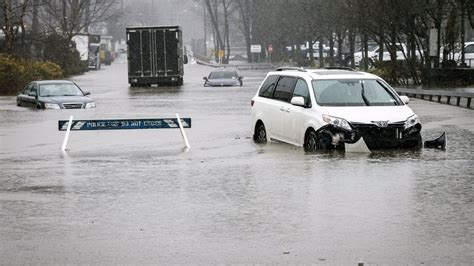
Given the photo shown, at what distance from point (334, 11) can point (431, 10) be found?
21.7 metres

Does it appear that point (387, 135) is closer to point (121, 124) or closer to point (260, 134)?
point (260, 134)

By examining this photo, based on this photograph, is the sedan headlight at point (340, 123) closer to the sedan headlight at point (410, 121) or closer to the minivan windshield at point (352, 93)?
the minivan windshield at point (352, 93)

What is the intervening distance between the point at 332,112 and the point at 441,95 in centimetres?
1772

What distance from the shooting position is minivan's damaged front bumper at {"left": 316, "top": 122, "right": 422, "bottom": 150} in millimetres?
17875

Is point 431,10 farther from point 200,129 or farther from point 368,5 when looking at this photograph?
point 200,129

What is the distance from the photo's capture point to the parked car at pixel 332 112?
17.9m

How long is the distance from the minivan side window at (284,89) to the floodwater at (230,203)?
0.97 m

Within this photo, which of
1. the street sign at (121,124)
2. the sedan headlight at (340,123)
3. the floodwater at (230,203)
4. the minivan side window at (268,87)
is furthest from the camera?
the minivan side window at (268,87)

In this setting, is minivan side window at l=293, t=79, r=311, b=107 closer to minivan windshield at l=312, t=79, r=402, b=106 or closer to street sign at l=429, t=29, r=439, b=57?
minivan windshield at l=312, t=79, r=402, b=106

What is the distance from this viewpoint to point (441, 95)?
3497 centimetres

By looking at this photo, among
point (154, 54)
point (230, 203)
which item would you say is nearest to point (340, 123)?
point (230, 203)

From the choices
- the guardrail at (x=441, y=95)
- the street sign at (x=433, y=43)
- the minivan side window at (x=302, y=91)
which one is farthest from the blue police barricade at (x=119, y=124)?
the street sign at (x=433, y=43)

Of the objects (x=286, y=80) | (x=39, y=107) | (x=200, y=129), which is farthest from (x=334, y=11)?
(x=286, y=80)

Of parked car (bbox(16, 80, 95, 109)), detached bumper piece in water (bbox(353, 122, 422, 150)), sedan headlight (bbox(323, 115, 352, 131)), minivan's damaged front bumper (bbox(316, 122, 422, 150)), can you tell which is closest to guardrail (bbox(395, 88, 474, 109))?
parked car (bbox(16, 80, 95, 109))
